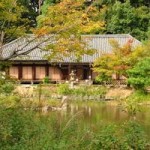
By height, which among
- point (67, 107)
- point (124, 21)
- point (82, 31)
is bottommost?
Answer: point (67, 107)

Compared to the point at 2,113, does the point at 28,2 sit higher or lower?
higher

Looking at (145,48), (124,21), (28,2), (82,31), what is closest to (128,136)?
(82,31)

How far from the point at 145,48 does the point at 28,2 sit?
2107cm

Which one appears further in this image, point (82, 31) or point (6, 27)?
point (6, 27)

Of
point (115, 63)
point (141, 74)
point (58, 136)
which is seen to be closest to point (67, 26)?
point (58, 136)

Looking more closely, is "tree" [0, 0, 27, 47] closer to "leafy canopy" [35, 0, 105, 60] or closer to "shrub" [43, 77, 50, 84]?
"leafy canopy" [35, 0, 105, 60]

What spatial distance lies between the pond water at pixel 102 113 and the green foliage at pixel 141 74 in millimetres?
2477

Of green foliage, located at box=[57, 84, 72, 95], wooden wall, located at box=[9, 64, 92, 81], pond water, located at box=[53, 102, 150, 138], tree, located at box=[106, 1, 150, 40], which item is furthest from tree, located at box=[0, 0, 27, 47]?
tree, located at box=[106, 1, 150, 40]

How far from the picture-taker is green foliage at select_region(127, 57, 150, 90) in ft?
100

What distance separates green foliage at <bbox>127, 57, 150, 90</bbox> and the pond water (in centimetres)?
248

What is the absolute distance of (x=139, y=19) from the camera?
45281mm

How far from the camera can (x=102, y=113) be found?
24438mm

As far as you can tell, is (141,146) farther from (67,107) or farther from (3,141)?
(67,107)

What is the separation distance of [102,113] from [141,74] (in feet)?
24.9
